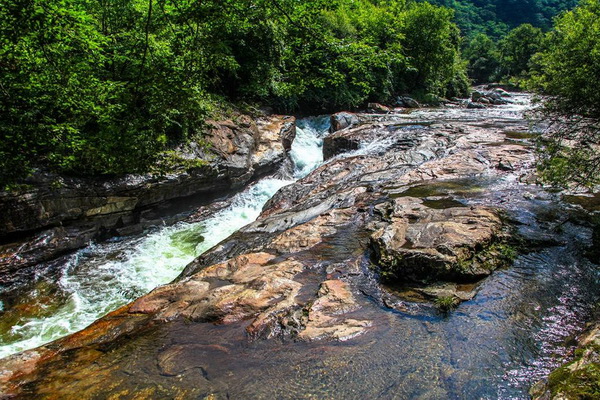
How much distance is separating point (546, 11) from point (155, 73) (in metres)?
119

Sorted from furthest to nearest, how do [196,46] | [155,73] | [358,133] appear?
[358,133] < [155,73] < [196,46]

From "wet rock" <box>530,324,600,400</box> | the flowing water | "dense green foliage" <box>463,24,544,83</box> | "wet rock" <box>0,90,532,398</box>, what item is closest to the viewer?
"wet rock" <box>530,324,600,400</box>

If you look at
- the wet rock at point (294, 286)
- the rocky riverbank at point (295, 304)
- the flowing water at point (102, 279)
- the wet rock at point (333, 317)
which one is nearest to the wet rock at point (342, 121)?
the flowing water at point (102, 279)

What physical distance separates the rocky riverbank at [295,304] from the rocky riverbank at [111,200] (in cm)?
224

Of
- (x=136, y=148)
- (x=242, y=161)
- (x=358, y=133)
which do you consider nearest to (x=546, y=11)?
(x=358, y=133)

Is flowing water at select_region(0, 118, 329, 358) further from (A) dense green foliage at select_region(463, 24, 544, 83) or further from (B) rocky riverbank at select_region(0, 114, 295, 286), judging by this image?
(A) dense green foliage at select_region(463, 24, 544, 83)

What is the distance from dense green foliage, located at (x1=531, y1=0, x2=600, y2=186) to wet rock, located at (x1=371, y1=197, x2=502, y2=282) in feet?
4.73

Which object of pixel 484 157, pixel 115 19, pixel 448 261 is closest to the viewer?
→ pixel 448 261

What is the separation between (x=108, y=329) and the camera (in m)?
4.56

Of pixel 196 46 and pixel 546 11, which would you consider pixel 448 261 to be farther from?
pixel 546 11

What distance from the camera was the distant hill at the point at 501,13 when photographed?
285ft

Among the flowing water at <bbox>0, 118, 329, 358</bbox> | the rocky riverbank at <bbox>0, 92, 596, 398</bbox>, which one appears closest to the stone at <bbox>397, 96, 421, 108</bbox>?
the rocky riverbank at <bbox>0, 92, 596, 398</bbox>

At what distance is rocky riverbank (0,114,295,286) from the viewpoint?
22.5 feet

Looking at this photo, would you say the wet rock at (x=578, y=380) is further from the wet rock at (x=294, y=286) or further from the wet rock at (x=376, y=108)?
the wet rock at (x=376, y=108)
